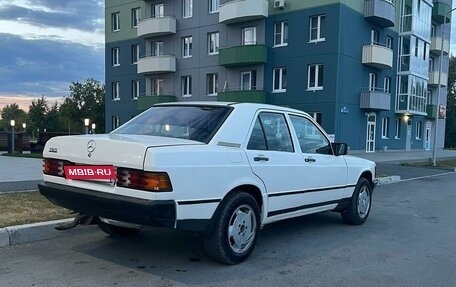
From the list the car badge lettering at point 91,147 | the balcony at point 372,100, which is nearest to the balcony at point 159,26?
the balcony at point 372,100

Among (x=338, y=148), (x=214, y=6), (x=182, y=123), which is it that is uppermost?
(x=214, y=6)

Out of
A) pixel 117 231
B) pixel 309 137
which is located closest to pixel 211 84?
pixel 309 137

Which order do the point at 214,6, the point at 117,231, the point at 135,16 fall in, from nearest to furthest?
1. the point at 117,231
2. the point at 214,6
3. the point at 135,16

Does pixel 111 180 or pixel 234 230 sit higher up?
pixel 111 180

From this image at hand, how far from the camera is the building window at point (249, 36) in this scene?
2952cm

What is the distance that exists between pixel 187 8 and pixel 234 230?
31.3 m

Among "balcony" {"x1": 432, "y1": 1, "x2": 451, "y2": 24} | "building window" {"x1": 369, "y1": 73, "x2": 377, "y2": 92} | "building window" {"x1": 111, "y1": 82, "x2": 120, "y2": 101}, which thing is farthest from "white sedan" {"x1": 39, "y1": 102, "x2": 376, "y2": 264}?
"balcony" {"x1": 432, "y1": 1, "x2": 451, "y2": 24}

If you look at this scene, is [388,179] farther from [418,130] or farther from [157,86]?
[418,130]

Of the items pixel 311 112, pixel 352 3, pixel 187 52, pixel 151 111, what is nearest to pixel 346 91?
pixel 311 112

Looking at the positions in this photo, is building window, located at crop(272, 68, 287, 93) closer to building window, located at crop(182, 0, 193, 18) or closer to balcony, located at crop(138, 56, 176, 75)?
balcony, located at crop(138, 56, 176, 75)

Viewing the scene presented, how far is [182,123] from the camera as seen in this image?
200 inches

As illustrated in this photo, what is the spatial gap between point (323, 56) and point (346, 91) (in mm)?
2635

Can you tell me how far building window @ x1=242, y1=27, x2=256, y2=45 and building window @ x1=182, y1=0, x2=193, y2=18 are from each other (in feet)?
18.3

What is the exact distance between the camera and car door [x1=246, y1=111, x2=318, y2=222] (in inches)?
198
